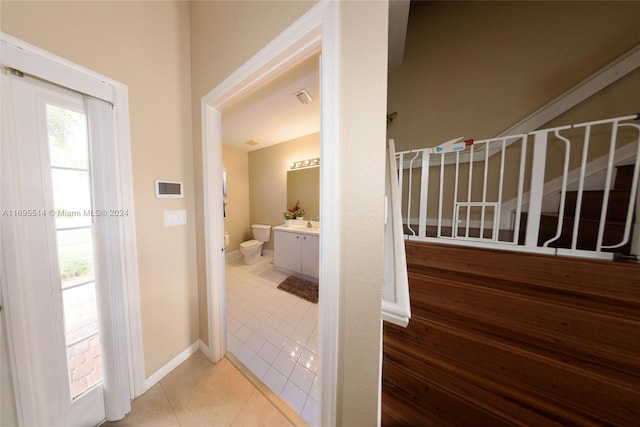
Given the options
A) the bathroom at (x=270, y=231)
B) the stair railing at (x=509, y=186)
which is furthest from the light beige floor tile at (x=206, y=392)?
the stair railing at (x=509, y=186)

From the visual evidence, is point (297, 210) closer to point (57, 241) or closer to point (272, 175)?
point (272, 175)

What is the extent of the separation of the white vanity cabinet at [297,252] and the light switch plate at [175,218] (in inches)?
62.0

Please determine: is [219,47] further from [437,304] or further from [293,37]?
[437,304]

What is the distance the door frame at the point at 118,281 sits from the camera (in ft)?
2.47

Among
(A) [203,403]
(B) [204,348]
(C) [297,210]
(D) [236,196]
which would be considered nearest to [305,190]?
(C) [297,210]

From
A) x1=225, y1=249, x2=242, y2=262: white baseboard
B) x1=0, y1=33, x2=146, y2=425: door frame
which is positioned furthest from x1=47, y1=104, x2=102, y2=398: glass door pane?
x1=225, y1=249, x2=242, y2=262: white baseboard

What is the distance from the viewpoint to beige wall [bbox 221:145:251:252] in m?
3.46

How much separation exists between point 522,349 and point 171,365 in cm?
237

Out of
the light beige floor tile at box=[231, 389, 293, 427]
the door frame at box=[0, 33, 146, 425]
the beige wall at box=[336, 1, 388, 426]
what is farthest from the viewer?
the light beige floor tile at box=[231, 389, 293, 427]

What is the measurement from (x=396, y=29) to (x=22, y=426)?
3.76 metres

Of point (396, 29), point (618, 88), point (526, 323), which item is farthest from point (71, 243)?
point (618, 88)

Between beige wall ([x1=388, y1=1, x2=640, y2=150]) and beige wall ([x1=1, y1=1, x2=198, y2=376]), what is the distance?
2.58 metres

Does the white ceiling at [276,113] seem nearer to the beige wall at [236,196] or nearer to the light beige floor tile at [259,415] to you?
the beige wall at [236,196]

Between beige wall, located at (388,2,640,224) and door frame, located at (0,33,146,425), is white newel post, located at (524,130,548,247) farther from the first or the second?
door frame, located at (0,33,146,425)
